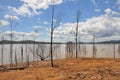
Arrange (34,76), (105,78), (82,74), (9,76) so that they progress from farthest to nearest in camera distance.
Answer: (9,76) < (34,76) < (82,74) < (105,78)

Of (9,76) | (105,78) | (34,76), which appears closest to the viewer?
(105,78)

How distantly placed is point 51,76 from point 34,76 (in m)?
1.51

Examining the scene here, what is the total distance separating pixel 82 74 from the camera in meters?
17.4

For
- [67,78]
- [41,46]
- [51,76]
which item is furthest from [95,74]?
[41,46]

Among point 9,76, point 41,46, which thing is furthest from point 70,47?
point 9,76

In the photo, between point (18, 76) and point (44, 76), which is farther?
point (18, 76)

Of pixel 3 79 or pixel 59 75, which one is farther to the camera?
pixel 3 79

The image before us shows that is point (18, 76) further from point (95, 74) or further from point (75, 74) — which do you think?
point (95, 74)

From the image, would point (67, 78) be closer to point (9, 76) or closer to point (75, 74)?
point (75, 74)

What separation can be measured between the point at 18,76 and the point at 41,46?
3640 cm

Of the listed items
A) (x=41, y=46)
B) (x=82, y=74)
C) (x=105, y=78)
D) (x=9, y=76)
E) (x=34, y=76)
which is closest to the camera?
(x=105, y=78)

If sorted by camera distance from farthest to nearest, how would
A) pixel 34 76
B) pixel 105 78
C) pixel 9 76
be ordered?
pixel 9 76
pixel 34 76
pixel 105 78

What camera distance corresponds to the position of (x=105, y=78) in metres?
16.1

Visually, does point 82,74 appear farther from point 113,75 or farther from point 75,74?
point 113,75
